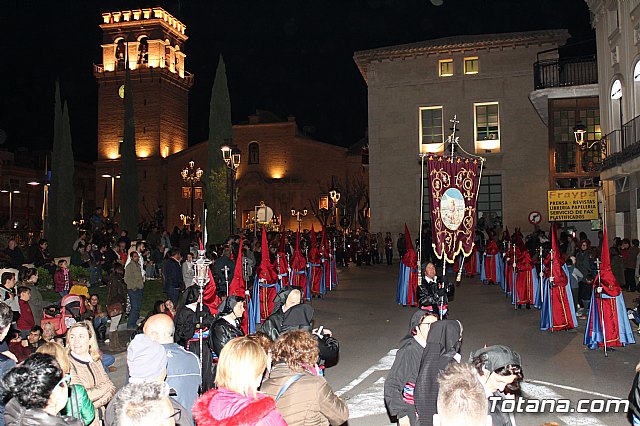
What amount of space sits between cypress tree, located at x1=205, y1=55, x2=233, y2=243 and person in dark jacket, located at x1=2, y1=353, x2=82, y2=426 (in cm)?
2570

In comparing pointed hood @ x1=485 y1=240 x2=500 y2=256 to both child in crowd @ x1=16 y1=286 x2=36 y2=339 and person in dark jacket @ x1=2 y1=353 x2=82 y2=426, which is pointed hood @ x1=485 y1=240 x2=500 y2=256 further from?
person in dark jacket @ x1=2 y1=353 x2=82 y2=426

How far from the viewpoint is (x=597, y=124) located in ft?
93.4

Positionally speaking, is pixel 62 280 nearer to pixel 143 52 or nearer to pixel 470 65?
pixel 470 65

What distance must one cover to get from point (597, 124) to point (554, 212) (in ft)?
20.7

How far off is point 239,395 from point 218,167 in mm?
27547

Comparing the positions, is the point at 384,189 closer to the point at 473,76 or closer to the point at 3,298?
the point at 473,76

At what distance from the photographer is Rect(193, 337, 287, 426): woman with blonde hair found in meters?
3.42

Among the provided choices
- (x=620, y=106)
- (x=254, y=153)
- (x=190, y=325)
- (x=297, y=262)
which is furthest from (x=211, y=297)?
(x=254, y=153)

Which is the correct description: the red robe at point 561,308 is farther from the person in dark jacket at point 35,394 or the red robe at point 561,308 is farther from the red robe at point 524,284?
the person in dark jacket at point 35,394

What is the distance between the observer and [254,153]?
59.9m

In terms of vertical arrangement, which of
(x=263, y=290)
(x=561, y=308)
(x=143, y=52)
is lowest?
(x=561, y=308)

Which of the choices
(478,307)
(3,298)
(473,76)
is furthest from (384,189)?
(3,298)

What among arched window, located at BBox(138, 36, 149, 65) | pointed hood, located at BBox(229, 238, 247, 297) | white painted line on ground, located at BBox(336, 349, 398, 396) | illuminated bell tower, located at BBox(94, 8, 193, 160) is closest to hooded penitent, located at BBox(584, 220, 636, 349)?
white painted line on ground, located at BBox(336, 349, 398, 396)

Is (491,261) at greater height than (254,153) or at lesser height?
lesser
